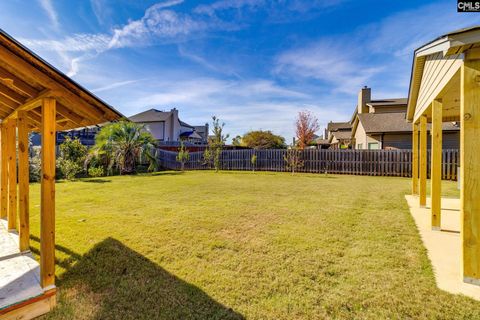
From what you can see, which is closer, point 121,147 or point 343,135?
point 121,147

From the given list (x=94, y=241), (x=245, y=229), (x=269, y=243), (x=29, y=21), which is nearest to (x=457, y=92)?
(x=269, y=243)

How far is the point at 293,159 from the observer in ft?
49.8

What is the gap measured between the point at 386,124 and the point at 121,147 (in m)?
18.7

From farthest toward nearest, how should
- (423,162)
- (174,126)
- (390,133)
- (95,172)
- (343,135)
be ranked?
(174,126), (343,135), (390,133), (95,172), (423,162)

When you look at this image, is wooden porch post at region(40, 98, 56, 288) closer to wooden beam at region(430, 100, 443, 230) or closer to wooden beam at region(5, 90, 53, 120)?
wooden beam at region(5, 90, 53, 120)

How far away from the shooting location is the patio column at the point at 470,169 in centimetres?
250

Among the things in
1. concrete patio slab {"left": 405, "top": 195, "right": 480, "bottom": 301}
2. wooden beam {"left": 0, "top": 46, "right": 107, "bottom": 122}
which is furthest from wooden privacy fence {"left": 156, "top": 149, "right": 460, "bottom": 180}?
wooden beam {"left": 0, "top": 46, "right": 107, "bottom": 122}

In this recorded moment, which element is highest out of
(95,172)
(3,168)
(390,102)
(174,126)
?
(390,102)

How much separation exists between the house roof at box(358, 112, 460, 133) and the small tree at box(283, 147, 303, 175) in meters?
5.40

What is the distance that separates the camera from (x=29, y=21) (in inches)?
243

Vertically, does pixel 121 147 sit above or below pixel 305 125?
below

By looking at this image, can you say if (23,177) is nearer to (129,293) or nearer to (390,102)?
(129,293)

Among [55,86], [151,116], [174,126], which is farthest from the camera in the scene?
[174,126]

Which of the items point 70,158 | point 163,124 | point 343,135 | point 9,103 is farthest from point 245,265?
point 163,124
